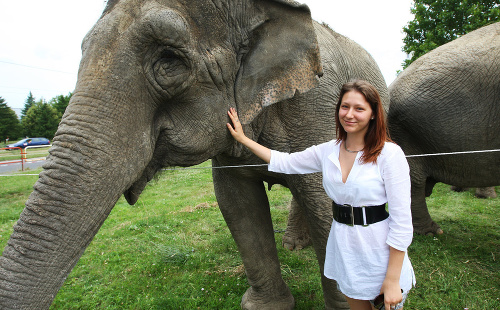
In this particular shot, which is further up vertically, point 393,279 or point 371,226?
point 371,226

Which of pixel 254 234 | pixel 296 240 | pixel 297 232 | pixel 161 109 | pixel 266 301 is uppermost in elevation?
pixel 161 109

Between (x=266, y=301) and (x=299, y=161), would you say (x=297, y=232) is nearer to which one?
(x=266, y=301)

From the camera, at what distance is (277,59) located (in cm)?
190

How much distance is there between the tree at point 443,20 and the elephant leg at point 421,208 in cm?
705

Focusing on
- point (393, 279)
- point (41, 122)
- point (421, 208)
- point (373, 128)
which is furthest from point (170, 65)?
point (41, 122)

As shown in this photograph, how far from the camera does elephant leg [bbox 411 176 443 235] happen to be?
4066 millimetres

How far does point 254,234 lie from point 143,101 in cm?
177

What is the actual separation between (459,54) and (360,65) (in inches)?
47.0

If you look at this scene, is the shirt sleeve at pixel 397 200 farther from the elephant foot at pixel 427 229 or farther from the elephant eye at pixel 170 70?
the elephant foot at pixel 427 229

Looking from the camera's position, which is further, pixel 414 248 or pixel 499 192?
pixel 499 192

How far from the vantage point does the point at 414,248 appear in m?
4.25

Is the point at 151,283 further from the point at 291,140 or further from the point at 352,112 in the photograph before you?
the point at 352,112

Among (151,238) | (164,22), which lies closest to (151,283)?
(151,238)

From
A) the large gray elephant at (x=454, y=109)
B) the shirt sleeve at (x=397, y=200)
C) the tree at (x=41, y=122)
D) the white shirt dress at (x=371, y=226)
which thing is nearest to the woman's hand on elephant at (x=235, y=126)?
the white shirt dress at (x=371, y=226)
